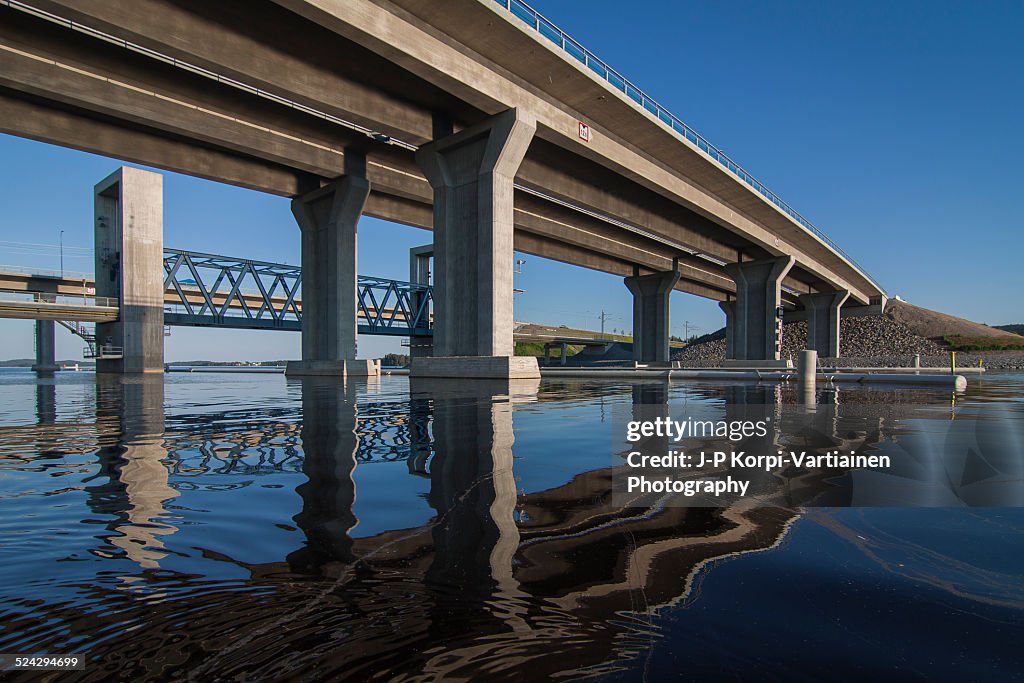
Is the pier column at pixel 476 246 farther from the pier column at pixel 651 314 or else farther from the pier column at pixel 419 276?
the pier column at pixel 419 276

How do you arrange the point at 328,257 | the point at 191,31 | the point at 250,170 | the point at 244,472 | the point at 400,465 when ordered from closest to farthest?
the point at 244,472
the point at 400,465
the point at 191,31
the point at 250,170
the point at 328,257

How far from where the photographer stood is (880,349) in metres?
75.9

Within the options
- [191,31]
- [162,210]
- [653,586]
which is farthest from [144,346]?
[653,586]

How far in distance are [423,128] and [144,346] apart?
34.3m

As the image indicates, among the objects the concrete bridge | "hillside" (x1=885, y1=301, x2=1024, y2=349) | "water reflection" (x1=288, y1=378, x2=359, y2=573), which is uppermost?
the concrete bridge

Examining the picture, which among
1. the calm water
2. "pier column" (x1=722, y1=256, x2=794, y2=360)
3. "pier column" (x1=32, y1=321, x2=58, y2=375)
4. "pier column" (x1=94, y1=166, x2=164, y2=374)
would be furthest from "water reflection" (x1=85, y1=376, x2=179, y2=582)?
"pier column" (x1=32, y1=321, x2=58, y2=375)

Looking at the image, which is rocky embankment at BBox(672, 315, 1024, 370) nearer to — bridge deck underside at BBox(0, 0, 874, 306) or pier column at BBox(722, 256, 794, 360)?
pier column at BBox(722, 256, 794, 360)

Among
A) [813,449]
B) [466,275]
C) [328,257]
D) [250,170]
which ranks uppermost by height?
[250,170]

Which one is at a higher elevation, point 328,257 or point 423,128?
A: point 423,128

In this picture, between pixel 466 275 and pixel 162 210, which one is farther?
pixel 162 210

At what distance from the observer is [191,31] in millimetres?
17922

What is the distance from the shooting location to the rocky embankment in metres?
61.9

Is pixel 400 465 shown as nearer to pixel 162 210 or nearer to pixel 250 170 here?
pixel 250 170

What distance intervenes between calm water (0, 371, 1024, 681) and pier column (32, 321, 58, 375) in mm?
82918
